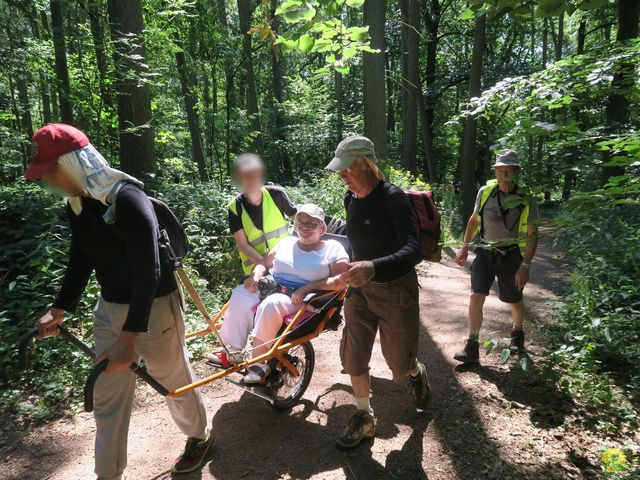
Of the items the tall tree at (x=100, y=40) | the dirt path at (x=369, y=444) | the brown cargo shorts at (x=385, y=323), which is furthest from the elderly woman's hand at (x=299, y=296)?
the tall tree at (x=100, y=40)

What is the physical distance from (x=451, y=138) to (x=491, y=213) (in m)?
22.5

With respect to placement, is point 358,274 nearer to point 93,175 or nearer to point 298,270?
point 298,270

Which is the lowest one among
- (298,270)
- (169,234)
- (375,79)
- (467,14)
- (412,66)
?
(298,270)

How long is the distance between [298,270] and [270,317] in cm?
49

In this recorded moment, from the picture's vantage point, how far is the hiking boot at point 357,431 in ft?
10.7

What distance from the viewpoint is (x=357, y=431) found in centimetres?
Answer: 329

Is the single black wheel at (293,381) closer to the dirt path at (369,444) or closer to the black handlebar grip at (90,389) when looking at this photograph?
the dirt path at (369,444)

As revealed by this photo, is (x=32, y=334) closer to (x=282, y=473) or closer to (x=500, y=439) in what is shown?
(x=282, y=473)

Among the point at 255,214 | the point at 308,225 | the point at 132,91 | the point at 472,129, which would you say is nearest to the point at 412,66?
the point at 472,129

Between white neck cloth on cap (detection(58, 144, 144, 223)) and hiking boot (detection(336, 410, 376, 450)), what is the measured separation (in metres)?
2.36

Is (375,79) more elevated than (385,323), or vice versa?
(375,79)

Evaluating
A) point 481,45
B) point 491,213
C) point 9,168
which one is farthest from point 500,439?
point 9,168

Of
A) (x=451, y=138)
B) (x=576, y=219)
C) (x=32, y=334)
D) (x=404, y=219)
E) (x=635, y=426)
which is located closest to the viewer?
(x=576, y=219)

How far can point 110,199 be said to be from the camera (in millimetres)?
2289
